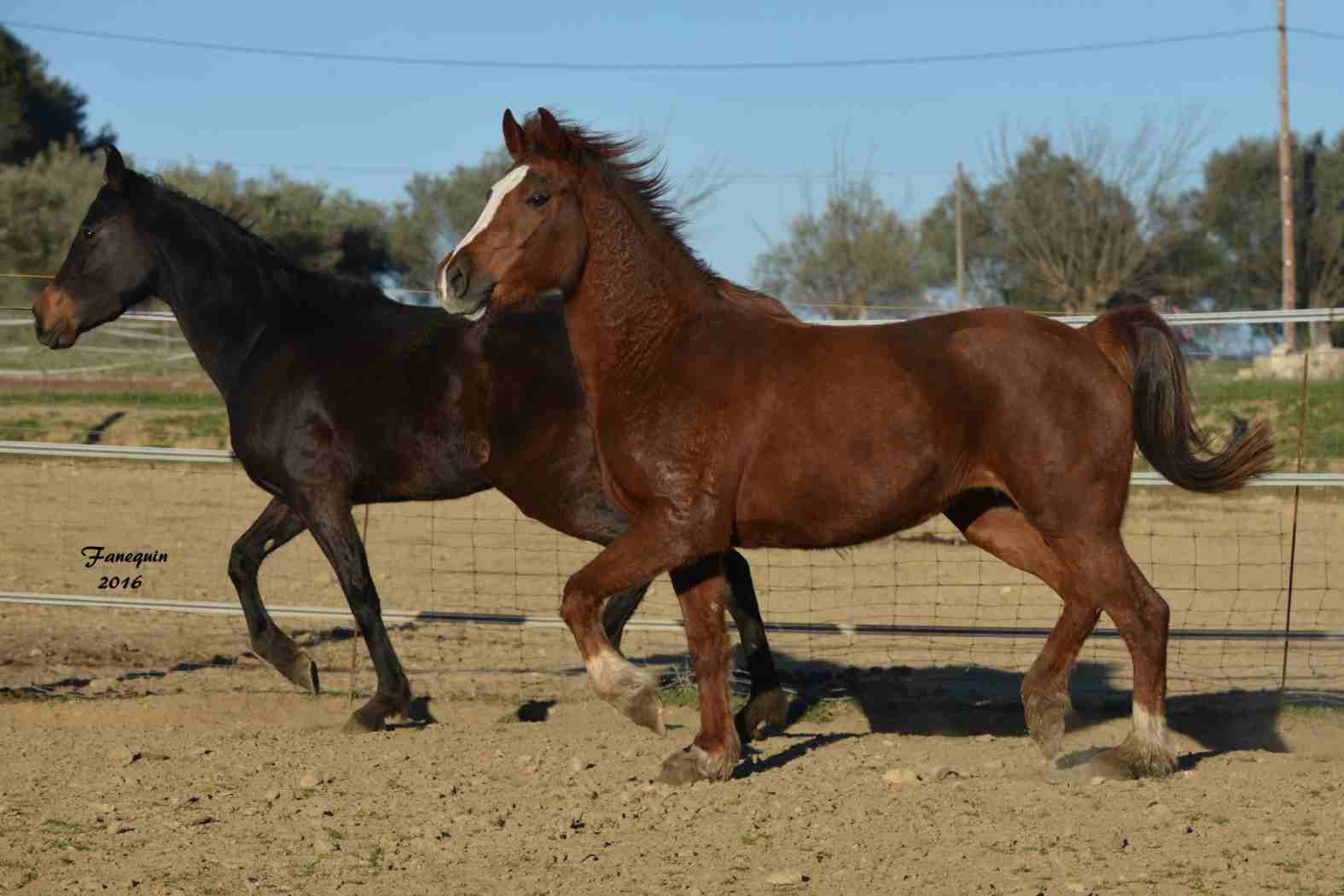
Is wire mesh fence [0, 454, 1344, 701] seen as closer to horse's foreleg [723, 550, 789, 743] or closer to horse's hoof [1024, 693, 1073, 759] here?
horse's foreleg [723, 550, 789, 743]

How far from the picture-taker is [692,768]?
5.14 metres

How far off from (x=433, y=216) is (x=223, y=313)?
43.3 m

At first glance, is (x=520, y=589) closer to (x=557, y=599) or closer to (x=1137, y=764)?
(x=557, y=599)

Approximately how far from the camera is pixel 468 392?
21.7 ft

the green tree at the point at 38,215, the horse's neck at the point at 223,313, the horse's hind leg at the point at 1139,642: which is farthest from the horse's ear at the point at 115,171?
the green tree at the point at 38,215

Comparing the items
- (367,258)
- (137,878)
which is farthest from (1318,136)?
(137,878)

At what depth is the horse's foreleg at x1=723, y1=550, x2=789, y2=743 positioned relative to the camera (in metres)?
6.40

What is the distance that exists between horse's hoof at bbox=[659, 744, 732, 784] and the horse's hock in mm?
6421

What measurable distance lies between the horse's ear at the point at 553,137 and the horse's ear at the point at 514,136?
0.09m

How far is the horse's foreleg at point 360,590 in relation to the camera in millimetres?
6559

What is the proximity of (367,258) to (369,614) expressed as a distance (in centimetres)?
3594

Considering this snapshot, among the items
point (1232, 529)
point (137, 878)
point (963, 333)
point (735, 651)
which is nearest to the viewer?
point (137, 878)

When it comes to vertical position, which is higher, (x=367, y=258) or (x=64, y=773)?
(x=367, y=258)

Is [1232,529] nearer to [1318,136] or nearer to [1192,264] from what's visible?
[1192,264]
